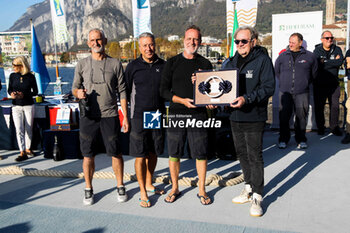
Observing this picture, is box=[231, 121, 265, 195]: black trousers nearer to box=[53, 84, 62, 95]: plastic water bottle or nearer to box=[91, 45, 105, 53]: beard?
box=[91, 45, 105, 53]: beard

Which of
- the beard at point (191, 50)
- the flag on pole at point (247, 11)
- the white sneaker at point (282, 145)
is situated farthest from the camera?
the flag on pole at point (247, 11)

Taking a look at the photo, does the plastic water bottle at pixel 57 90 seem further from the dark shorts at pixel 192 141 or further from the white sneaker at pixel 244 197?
the white sneaker at pixel 244 197

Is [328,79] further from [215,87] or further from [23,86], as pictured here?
[23,86]

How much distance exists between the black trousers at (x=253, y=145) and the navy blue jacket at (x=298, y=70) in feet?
8.67

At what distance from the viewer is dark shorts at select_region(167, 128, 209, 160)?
323 cm

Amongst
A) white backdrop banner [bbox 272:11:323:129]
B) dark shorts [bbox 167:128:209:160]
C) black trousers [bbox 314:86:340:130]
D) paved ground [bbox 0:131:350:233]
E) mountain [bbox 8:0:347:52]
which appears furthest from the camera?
mountain [bbox 8:0:347:52]

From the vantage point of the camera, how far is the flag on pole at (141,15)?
1041 centimetres

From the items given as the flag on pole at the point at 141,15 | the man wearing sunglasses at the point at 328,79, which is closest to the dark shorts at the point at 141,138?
the man wearing sunglasses at the point at 328,79

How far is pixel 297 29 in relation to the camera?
256 inches

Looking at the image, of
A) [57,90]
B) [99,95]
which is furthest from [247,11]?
[57,90]

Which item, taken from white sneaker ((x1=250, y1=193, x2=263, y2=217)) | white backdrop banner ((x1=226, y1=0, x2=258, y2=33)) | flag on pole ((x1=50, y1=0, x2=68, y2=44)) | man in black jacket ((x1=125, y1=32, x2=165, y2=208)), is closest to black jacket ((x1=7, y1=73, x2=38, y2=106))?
man in black jacket ((x1=125, y1=32, x2=165, y2=208))

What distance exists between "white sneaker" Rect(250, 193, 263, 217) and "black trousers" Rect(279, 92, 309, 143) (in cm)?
269

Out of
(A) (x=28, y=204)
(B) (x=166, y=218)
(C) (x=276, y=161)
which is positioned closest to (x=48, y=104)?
(A) (x=28, y=204)

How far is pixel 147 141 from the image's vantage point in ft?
11.2
